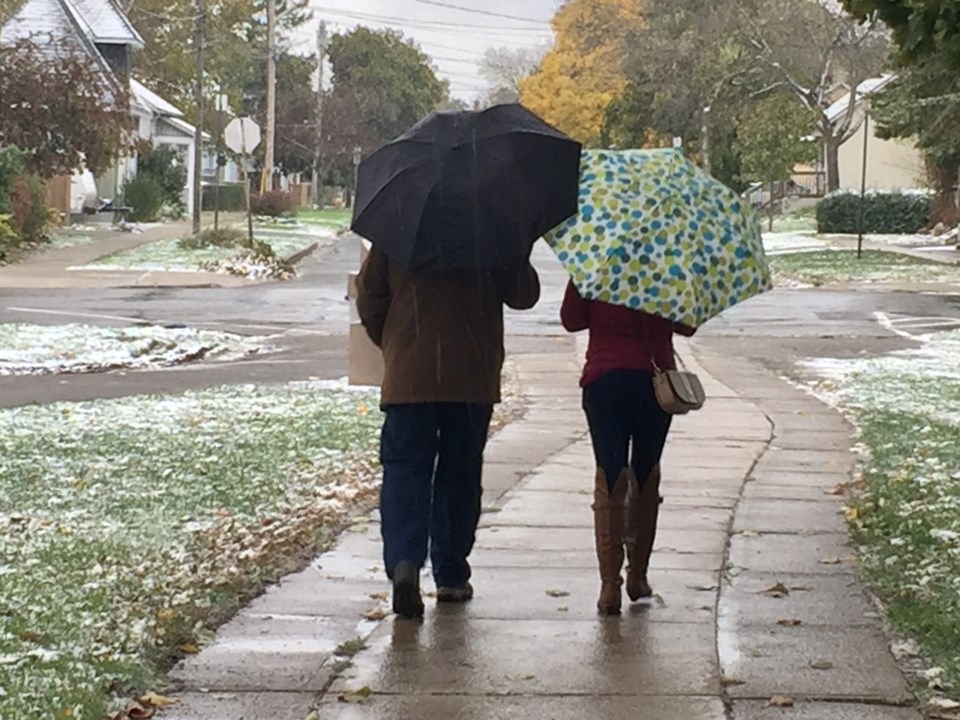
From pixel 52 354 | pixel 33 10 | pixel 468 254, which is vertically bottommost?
pixel 52 354

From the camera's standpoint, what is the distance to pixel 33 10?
5084cm

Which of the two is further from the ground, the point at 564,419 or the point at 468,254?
the point at 468,254

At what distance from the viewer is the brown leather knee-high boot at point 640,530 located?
21.3 feet

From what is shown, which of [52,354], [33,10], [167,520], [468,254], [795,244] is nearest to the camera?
[468,254]

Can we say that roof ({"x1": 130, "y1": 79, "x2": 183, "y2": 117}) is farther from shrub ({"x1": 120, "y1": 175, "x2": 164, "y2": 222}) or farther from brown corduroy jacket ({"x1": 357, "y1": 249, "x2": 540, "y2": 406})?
brown corduroy jacket ({"x1": 357, "y1": 249, "x2": 540, "y2": 406})

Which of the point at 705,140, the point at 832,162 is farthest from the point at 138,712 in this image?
the point at 705,140

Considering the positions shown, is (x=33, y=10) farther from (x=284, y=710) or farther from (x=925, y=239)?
(x=284, y=710)

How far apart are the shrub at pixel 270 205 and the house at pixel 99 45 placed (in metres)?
2.66

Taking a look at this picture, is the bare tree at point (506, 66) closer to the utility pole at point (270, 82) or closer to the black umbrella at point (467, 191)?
the utility pole at point (270, 82)

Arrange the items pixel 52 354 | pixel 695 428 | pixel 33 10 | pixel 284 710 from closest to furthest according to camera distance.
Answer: pixel 284 710 → pixel 695 428 → pixel 52 354 → pixel 33 10

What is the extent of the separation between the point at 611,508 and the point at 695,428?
5493 mm

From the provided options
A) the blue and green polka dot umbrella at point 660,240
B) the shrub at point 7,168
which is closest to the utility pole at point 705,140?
the shrub at point 7,168

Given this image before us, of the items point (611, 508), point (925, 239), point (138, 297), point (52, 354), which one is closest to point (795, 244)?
point (925, 239)

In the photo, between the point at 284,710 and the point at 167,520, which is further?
the point at 167,520
